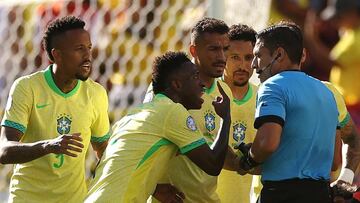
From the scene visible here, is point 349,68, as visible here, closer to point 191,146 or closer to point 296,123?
point 191,146

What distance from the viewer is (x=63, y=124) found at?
271 inches

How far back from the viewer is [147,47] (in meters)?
9.22

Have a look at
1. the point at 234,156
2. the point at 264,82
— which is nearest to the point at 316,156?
the point at 264,82

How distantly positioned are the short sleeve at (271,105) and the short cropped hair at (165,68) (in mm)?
662

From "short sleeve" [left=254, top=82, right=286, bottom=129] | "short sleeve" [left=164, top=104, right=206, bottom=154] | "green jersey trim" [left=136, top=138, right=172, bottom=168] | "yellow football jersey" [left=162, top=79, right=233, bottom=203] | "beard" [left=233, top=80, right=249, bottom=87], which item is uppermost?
"short sleeve" [left=254, top=82, right=286, bottom=129]

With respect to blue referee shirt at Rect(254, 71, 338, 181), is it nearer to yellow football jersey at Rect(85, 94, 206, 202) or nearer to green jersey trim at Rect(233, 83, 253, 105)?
yellow football jersey at Rect(85, 94, 206, 202)

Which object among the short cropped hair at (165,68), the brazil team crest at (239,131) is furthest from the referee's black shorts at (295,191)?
the brazil team crest at (239,131)

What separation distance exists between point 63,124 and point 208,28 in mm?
1074

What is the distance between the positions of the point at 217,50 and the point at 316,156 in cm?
149

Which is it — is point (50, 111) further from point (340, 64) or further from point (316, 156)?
point (340, 64)

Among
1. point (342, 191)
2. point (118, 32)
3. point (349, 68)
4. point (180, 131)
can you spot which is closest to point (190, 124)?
point (180, 131)

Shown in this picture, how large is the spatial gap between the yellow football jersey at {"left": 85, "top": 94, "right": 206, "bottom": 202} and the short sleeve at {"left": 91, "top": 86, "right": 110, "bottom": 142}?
114 centimetres

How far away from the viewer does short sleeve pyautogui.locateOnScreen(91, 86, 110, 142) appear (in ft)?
23.2

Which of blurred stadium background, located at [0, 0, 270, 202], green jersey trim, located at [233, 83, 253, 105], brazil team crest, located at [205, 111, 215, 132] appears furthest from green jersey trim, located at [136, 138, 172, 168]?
blurred stadium background, located at [0, 0, 270, 202]
